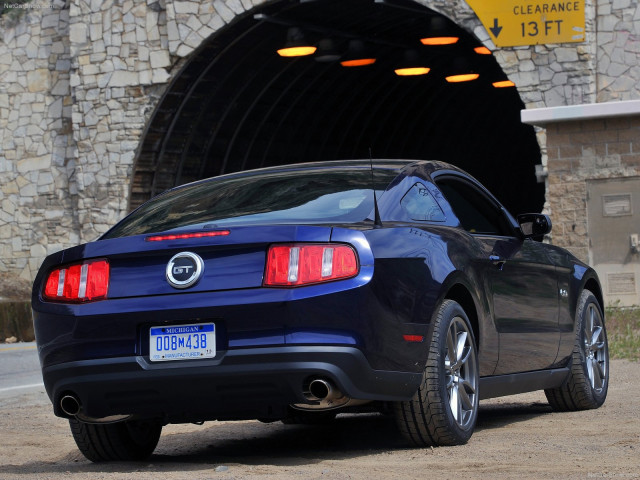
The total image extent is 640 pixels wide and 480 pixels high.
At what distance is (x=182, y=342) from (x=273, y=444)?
5.11ft

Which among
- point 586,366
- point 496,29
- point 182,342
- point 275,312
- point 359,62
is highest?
point 359,62

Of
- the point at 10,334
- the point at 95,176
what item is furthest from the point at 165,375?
the point at 95,176

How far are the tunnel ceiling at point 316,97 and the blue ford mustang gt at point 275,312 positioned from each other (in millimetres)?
16549

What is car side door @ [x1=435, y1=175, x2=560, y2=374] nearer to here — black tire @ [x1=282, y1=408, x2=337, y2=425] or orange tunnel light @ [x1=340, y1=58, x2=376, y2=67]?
black tire @ [x1=282, y1=408, x2=337, y2=425]

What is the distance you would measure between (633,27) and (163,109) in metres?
9.18

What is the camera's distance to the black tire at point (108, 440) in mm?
6441

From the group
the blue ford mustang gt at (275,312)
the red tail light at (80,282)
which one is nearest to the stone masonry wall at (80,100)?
the blue ford mustang gt at (275,312)

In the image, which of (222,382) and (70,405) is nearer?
(222,382)

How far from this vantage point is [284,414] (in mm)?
5758

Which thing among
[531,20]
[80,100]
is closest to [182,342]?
[531,20]

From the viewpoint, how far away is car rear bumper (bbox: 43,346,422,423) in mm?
5523

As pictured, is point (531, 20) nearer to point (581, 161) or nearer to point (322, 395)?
point (581, 161)

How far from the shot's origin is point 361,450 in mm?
6402

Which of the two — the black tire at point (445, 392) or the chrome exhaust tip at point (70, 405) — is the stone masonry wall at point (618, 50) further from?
the chrome exhaust tip at point (70, 405)
